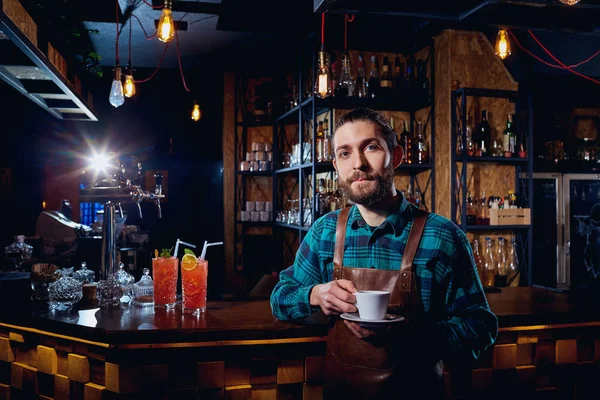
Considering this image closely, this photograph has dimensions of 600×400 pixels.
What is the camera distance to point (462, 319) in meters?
1.45

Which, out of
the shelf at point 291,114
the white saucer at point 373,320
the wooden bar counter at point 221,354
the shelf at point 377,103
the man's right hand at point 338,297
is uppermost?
the shelf at point 291,114

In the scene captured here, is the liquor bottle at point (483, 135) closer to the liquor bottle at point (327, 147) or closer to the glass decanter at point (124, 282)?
the liquor bottle at point (327, 147)

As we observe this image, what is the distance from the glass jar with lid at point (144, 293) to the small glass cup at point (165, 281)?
7 centimetres

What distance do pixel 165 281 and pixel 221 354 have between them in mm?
497

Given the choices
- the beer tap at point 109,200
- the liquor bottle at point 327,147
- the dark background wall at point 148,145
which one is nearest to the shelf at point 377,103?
the liquor bottle at point 327,147

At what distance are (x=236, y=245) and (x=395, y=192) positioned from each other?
550 centimetres

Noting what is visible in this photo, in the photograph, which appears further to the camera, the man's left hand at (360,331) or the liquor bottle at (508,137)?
the liquor bottle at (508,137)

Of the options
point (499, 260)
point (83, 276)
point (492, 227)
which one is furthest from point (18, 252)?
point (499, 260)

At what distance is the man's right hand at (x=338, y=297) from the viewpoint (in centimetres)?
139

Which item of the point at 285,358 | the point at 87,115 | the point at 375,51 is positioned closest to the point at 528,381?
the point at 285,358

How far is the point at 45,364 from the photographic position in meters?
1.98

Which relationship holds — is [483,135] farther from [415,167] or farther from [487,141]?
[415,167]

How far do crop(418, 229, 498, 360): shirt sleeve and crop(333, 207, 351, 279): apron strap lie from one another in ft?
1.02

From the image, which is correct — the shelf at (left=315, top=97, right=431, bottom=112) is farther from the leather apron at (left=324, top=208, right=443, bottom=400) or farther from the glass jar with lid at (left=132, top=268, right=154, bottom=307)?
the leather apron at (left=324, top=208, right=443, bottom=400)
